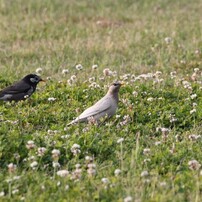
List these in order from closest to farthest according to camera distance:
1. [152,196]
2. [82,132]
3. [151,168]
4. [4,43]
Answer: [152,196]
[151,168]
[82,132]
[4,43]

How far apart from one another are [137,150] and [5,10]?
39.2ft

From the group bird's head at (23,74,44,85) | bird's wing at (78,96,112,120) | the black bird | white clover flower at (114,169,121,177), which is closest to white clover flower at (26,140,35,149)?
white clover flower at (114,169,121,177)

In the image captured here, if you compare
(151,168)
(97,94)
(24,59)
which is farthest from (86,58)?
(151,168)

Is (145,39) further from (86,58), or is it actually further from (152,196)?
(152,196)

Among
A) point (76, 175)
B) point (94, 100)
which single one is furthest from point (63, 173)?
point (94, 100)

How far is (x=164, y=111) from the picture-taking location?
30.9 feet

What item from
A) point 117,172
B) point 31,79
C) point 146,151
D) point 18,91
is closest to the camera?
point 117,172

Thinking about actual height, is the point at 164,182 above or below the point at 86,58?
above

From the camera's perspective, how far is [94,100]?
1009cm

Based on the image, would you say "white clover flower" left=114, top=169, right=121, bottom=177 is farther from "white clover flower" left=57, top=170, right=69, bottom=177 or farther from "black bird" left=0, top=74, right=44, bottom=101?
"black bird" left=0, top=74, right=44, bottom=101

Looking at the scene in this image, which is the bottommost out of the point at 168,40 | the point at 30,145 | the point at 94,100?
the point at 168,40

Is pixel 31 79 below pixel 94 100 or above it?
above

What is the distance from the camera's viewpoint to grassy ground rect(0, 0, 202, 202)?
21.8 feet

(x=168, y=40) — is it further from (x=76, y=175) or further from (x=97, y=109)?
(x=76, y=175)
